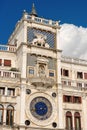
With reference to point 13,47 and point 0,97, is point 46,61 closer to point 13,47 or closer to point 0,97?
point 13,47

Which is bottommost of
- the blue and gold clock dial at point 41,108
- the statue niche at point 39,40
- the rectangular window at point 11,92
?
the blue and gold clock dial at point 41,108

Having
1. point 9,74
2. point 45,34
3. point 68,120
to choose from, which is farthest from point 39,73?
point 68,120

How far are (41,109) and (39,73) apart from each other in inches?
247

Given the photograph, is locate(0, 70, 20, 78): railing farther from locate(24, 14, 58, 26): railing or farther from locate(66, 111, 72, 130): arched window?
locate(66, 111, 72, 130): arched window

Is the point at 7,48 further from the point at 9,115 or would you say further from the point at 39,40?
the point at 9,115

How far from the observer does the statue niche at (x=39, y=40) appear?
2108 inches

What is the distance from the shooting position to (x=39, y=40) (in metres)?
53.8

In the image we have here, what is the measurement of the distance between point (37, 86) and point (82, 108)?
9.32m

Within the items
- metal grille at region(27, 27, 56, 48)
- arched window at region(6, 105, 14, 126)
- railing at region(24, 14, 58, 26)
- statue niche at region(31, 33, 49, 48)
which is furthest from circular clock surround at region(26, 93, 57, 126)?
railing at region(24, 14, 58, 26)

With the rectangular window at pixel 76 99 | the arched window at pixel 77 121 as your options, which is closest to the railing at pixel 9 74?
the rectangular window at pixel 76 99

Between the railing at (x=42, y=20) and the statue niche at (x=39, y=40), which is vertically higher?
the railing at (x=42, y=20)

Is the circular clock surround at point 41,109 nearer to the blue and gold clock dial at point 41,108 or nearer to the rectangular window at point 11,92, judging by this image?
the blue and gold clock dial at point 41,108

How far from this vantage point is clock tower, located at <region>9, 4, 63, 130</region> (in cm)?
4880

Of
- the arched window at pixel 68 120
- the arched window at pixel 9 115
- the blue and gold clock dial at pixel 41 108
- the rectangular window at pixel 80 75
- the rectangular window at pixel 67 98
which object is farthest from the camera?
the rectangular window at pixel 80 75
